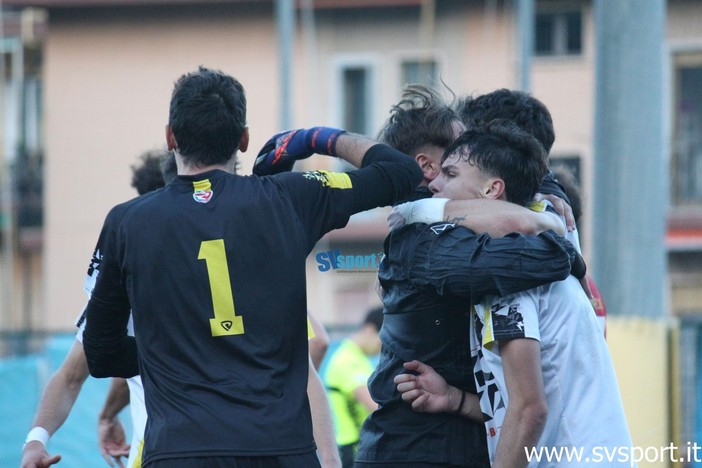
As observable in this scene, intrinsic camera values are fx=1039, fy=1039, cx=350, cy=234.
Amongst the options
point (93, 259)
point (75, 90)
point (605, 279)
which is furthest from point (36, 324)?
point (93, 259)

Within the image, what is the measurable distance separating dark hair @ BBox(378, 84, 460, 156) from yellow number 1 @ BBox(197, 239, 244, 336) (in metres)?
0.77

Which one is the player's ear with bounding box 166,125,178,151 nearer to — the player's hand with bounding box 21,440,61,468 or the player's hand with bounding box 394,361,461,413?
the player's hand with bounding box 394,361,461,413

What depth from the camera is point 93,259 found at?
2949 millimetres

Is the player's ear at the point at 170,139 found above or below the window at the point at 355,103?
below

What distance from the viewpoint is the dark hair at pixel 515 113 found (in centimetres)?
322

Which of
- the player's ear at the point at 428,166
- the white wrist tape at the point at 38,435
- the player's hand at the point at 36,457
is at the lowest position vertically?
the player's hand at the point at 36,457

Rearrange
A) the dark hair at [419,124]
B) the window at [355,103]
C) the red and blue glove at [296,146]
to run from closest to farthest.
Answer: the red and blue glove at [296,146] < the dark hair at [419,124] < the window at [355,103]

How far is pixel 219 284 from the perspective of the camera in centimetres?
267

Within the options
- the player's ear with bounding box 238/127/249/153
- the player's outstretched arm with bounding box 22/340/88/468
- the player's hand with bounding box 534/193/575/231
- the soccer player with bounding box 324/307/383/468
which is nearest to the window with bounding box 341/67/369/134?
the soccer player with bounding box 324/307/383/468

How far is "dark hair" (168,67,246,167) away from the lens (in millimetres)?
2764

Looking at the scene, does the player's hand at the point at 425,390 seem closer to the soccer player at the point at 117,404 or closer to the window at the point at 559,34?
the soccer player at the point at 117,404

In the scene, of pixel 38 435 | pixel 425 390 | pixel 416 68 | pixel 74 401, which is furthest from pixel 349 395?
pixel 416 68

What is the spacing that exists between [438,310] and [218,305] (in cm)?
63

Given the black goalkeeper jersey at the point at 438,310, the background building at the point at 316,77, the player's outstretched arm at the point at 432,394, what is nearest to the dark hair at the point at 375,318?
the black goalkeeper jersey at the point at 438,310
